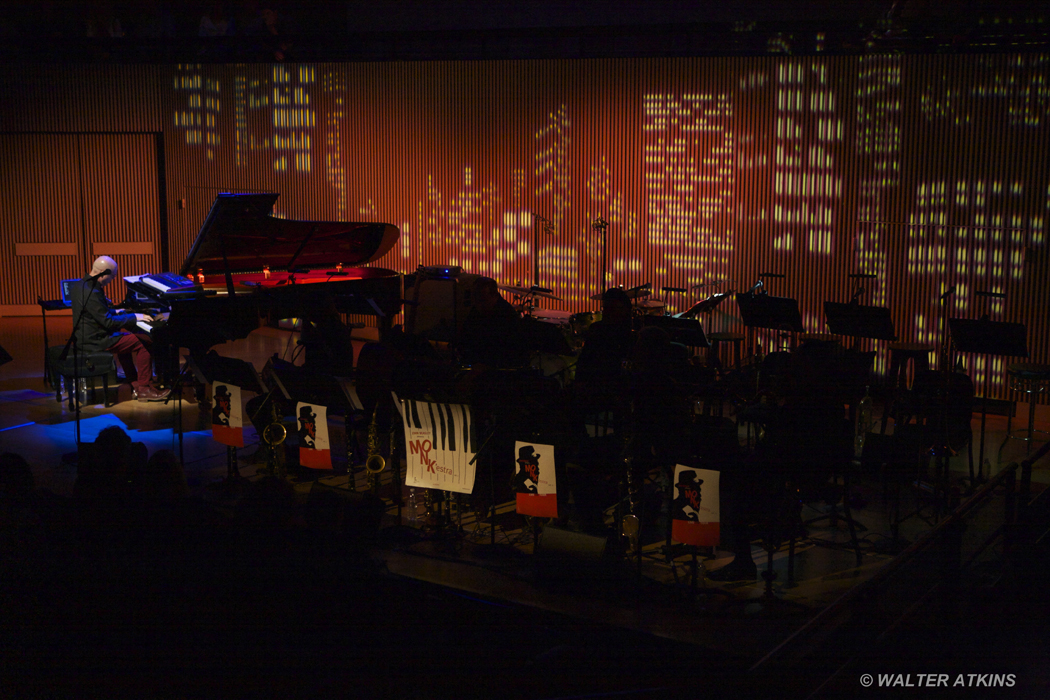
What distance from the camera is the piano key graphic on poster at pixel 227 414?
221 inches

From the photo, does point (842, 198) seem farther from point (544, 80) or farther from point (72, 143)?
point (72, 143)

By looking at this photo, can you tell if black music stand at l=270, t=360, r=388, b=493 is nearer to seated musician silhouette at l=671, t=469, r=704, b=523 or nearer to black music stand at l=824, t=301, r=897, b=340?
seated musician silhouette at l=671, t=469, r=704, b=523

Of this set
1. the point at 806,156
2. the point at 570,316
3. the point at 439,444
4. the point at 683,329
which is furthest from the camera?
the point at 806,156

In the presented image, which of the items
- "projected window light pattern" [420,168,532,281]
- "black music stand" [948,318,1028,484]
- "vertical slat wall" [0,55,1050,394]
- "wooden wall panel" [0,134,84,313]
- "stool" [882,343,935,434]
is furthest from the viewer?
"wooden wall panel" [0,134,84,313]

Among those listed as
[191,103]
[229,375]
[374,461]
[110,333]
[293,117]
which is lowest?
[374,461]

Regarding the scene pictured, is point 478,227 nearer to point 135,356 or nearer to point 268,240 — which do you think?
point 268,240

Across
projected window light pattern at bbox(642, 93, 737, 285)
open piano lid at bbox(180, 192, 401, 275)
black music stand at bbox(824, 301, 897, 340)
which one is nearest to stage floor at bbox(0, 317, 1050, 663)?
black music stand at bbox(824, 301, 897, 340)

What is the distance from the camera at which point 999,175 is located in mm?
8680

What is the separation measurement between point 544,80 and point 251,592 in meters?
8.59

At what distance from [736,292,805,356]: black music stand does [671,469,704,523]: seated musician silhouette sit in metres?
3.45

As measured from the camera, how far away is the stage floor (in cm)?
425

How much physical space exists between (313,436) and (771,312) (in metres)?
4.13

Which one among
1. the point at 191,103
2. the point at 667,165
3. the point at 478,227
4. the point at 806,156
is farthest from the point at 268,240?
the point at 806,156

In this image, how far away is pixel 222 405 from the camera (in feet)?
18.5
